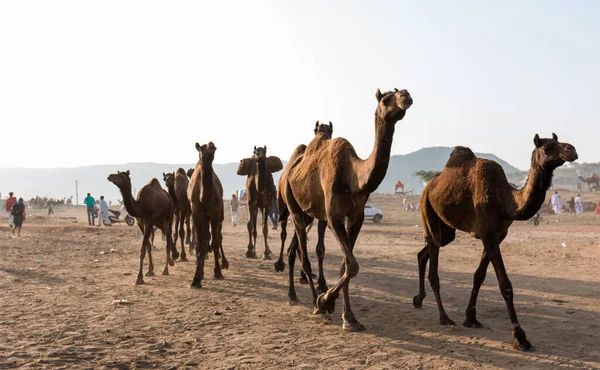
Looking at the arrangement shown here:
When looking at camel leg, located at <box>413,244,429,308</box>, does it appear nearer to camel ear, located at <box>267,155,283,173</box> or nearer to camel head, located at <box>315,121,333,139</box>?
camel head, located at <box>315,121,333,139</box>

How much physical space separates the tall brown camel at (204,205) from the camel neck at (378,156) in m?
4.76

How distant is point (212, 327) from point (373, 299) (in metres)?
3.10

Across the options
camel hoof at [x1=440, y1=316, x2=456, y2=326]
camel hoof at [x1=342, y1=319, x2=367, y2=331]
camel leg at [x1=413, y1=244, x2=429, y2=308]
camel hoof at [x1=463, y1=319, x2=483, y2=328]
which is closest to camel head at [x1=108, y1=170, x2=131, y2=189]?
camel hoof at [x1=342, y1=319, x2=367, y2=331]

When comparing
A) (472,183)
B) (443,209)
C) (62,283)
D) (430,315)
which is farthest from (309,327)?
(62,283)

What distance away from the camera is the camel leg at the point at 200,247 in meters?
9.96

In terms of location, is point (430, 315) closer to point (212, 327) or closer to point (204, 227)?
point (212, 327)

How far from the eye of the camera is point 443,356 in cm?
557

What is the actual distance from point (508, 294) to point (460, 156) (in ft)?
7.17

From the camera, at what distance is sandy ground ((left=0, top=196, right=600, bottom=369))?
219 inches

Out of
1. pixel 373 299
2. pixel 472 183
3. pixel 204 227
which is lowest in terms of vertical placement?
pixel 373 299

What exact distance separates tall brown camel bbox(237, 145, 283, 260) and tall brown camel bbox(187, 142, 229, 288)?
253cm

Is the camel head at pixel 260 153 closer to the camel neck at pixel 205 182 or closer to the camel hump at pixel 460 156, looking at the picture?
the camel neck at pixel 205 182

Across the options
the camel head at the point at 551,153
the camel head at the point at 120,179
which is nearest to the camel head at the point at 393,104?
the camel head at the point at 551,153

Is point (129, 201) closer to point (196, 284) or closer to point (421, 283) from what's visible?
point (196, 284)
